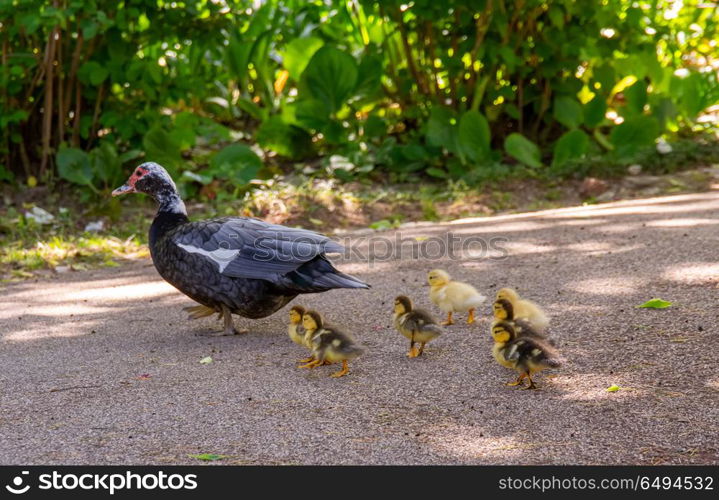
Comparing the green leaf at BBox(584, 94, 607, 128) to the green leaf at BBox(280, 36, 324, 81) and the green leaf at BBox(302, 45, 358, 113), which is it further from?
the green leaf at BBox(280, 36, 324, 81)

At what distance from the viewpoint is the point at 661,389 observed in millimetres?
4023

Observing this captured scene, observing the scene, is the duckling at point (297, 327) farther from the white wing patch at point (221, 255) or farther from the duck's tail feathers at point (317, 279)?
the white wing patch at point (221, 255)

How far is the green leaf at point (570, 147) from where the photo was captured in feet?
31.2

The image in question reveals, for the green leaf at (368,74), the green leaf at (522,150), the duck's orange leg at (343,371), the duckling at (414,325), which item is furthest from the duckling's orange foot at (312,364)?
the green leaf at (368,74)

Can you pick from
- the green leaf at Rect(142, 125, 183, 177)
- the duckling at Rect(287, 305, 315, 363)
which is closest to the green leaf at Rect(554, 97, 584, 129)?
the green leaf at Rect(142, 125, 183, 177)

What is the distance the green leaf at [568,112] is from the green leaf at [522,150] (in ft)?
1.50

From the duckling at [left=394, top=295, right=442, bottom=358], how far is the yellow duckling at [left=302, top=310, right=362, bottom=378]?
33 centimetres

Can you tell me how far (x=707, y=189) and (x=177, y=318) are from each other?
5.38m

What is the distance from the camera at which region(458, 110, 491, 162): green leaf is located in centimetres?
952

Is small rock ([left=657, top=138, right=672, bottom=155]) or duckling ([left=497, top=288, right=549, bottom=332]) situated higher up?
small rock ([left=657, top=138, right=672, bottom=155])

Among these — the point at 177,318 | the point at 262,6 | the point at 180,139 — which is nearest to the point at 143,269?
the point at 177,318

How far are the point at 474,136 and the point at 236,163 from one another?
8.17 feet

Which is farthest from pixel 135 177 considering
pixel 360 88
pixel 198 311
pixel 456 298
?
pixel 360 88

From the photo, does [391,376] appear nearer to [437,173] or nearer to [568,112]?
[437,173]
